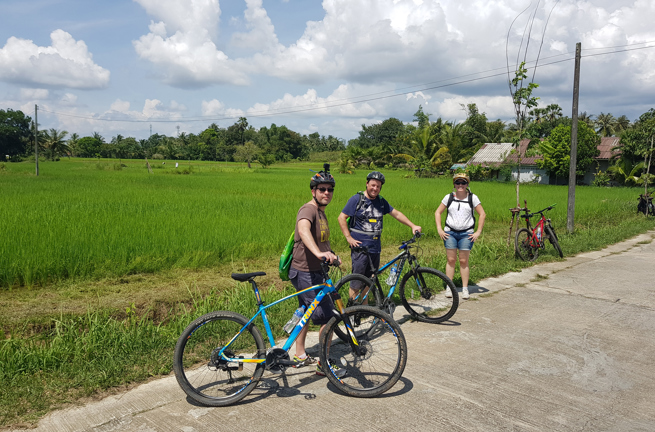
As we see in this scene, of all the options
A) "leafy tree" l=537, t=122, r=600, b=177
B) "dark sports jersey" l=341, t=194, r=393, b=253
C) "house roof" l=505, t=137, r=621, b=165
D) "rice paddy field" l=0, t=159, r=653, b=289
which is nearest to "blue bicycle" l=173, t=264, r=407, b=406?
"dark sports jersey" l=341, t=194, r=393, b=253

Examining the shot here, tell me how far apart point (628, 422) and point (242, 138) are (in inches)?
3668

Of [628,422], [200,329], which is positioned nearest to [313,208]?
[200,329]

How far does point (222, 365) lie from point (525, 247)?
23.6 feet

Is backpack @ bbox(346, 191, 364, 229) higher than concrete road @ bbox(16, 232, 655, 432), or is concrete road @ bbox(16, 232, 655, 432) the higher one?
backpack @ bbox(346, 191, 364, 229)

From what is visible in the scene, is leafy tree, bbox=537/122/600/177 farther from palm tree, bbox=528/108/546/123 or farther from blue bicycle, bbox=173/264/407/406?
blue bicycle, bbox=173/264/407/406

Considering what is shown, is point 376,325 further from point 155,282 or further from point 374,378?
point 155,282

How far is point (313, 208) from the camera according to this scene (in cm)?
374

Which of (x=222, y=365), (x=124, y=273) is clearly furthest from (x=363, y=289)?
(x=124, y=273)

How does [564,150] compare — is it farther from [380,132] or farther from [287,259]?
[380,132]

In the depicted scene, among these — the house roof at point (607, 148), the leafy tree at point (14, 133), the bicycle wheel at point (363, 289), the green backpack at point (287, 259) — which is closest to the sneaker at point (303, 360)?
the green backpack at point (287, 259)

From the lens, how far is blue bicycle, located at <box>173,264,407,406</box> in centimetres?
339

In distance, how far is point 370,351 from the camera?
12.0 feet

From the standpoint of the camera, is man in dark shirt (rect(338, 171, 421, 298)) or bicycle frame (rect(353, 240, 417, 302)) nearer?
bicycle frame (rect(353, 240, 417, 302))

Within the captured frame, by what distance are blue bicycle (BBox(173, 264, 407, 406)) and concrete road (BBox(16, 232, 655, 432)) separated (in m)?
0.13
